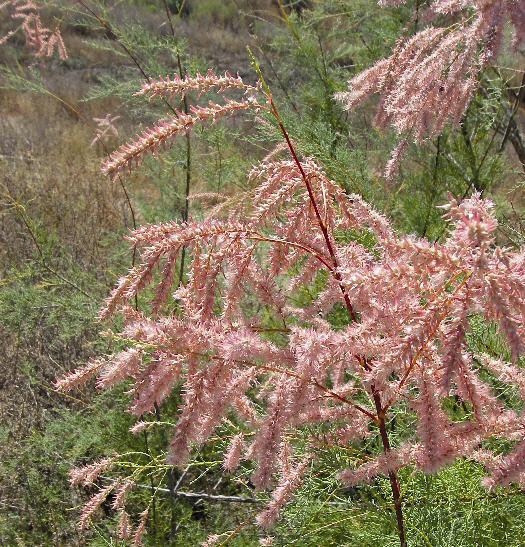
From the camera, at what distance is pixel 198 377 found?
88 centimetres

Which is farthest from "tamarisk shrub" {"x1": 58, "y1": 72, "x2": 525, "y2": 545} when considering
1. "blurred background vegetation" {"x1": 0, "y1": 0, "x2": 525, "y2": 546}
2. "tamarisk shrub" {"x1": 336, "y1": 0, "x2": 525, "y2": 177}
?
"tamarisk shrub" {"x1": 336, "y1": 0, "x2": 525, "y2": 177}

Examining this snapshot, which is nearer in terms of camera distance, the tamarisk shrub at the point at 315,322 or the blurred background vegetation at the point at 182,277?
the tamarisk shrub at the point at 315,322

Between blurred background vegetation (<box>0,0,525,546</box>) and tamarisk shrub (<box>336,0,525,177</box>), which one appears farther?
blurred background vegetation (<box>0,0,525,546</box>)

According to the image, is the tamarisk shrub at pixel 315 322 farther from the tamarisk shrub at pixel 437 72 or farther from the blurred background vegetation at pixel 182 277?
the tamarisk shrub at pixel 437 72

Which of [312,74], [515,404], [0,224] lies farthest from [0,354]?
[515,404]

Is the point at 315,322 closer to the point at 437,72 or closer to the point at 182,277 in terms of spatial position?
the point at 437,72

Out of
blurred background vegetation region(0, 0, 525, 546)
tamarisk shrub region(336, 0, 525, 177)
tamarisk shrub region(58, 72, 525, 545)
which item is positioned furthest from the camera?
blurred background vegetation region(0, 0, 525, 546)

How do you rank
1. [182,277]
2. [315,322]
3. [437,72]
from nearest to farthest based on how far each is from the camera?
[315,322] → [437,72] → [182,277]

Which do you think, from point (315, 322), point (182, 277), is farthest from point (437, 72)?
point (182, 277)

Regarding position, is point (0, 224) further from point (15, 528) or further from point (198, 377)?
point (198, 377)

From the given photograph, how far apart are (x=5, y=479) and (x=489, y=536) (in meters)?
2.53

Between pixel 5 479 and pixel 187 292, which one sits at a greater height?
pixel 187 292

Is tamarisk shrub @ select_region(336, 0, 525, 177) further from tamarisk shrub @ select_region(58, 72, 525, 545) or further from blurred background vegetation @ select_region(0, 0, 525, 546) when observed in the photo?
tamarisk shrub @ select_region(58, 72, 525, 545)

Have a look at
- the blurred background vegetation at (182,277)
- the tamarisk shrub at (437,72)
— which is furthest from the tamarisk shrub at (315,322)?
the tamarisk shrub at (437,72)
